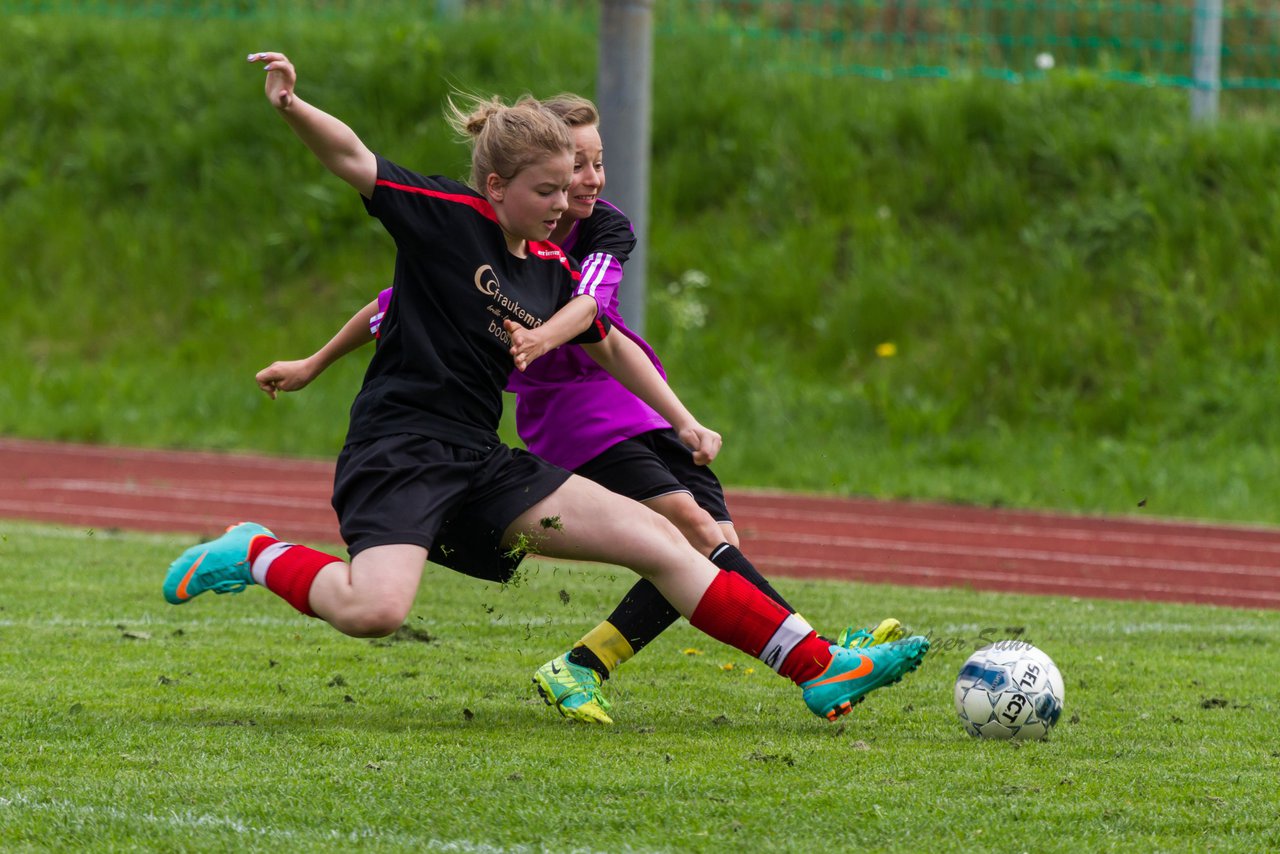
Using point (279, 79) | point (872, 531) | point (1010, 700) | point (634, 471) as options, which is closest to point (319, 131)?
point (279, 79)

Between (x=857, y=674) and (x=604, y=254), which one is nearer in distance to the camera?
(x=857, y=674)

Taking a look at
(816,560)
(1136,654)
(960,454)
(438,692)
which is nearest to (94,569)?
(438,692)

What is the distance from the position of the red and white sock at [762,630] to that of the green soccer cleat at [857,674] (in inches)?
1.9

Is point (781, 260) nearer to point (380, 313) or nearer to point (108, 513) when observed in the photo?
point (108, 513)

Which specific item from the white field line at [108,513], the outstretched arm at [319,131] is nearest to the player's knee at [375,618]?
the outstretched arm at [319,131]

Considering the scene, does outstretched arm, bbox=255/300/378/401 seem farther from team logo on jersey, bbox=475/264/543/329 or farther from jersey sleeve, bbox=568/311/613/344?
jersey sleeve, bbox=568/311/613/344

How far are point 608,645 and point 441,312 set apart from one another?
1.19 meters

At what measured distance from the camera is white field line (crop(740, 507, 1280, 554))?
9.66 metres

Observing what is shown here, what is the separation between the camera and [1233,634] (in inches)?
256

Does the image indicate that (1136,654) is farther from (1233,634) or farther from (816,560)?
(816,560)

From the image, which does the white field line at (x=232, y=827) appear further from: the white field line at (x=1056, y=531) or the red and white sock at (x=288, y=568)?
the white field line at (x=1056, y=531)

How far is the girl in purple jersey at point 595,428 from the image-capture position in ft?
16.0

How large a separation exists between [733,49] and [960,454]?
602 cm

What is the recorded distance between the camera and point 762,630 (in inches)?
181
